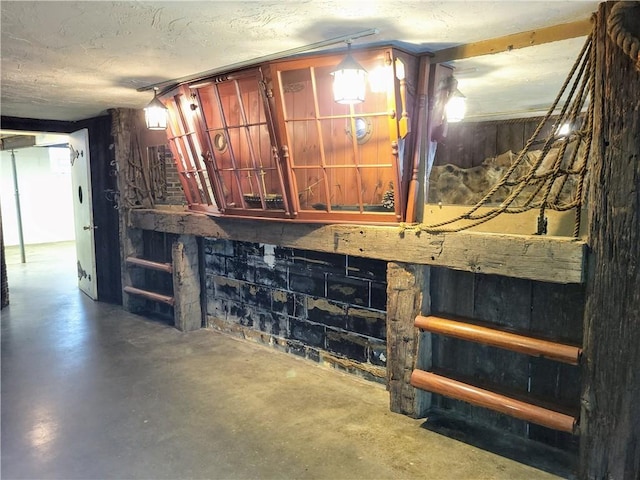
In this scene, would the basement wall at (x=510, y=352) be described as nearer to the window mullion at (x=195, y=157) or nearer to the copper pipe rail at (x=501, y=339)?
the copper pipe rail at (x=501, y=339)

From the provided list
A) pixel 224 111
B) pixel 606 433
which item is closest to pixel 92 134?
pixel 224 111

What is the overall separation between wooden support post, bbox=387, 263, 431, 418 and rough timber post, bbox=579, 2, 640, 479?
3.03 ft

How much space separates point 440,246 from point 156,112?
8.82 feet

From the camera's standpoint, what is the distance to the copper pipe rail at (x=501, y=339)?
2.28 m

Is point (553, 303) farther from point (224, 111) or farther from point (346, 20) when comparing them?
point (224, 111)

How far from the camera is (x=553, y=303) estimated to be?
2.56 metres

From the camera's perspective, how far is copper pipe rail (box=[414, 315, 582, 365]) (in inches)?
89.6

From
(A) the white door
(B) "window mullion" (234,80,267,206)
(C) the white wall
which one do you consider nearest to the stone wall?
(A) the white door

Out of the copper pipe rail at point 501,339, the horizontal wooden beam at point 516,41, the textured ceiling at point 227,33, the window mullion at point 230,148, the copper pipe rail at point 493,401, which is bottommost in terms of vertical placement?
the copper pipe rail at point 493,401

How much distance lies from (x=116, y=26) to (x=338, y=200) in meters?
1.71

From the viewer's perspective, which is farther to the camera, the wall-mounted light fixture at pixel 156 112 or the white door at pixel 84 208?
the white door at pixel 84 208

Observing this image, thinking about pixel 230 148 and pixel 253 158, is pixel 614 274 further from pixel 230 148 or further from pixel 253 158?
pixel 230 148

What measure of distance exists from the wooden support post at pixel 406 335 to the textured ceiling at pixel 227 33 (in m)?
1.39

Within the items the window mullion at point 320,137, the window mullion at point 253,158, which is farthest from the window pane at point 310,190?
the window mullion at point 253,158
